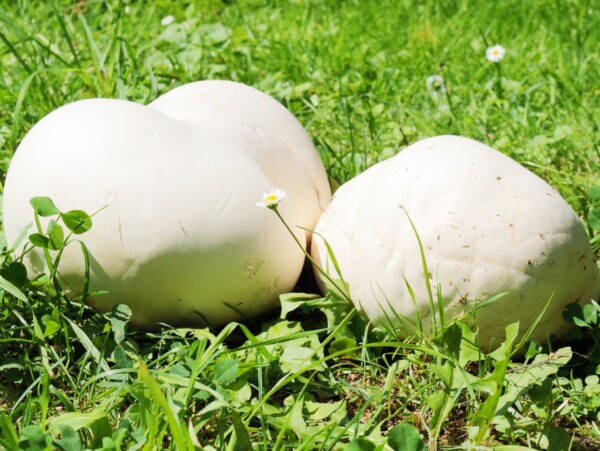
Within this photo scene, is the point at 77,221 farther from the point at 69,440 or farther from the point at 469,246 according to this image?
the point at 469,246

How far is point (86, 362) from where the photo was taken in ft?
7.03

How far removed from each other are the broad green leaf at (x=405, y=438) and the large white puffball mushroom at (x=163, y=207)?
2.27 ft

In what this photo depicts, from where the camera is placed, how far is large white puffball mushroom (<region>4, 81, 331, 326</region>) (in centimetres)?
212

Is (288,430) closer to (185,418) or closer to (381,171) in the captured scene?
(185,418)

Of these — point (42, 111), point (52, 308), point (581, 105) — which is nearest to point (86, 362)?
point (52, 308)

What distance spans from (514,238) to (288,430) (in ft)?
2.35

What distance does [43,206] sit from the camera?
2107 mm

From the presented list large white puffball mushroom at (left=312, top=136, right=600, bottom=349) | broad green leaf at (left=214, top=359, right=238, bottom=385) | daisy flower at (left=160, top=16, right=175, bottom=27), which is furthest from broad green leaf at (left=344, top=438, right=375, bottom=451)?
daisy flower at (left=160, top=16, right=175, bottom=27)

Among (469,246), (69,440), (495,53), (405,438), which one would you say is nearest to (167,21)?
(495,53)

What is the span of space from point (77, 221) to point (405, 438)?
37.7 inches

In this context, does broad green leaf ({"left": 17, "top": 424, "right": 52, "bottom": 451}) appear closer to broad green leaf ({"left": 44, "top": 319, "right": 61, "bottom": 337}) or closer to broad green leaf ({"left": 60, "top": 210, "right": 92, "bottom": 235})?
broad green leaf ({"left": 44, "top": 319, "right": 61, "bottom": 337})

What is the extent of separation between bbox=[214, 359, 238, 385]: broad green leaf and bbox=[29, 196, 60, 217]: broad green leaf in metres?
0.59

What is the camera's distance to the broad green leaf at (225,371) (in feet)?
6.14

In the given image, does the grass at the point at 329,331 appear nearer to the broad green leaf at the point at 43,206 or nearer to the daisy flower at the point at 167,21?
the daisy flower at the point at 167,21
